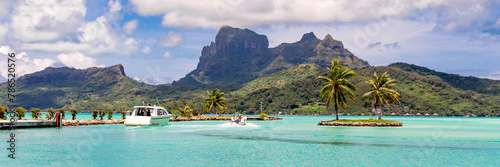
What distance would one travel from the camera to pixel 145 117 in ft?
247

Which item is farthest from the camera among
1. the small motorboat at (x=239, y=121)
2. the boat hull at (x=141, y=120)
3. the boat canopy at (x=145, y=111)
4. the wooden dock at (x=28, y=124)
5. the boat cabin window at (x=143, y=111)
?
the small motorboat at (x=239, y=121)

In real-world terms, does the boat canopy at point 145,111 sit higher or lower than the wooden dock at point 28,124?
higher

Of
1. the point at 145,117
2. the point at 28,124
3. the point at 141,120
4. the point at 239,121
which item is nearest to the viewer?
the point at 28,124

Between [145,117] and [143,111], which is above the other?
[143,111]

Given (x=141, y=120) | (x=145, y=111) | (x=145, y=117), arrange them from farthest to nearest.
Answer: (x=145, y=111), (x=141, y=120), (x=145, y=117)

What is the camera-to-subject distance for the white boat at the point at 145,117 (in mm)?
75750

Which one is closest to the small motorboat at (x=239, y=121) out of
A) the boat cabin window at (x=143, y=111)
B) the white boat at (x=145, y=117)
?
the white boat at (x=145, y=117)

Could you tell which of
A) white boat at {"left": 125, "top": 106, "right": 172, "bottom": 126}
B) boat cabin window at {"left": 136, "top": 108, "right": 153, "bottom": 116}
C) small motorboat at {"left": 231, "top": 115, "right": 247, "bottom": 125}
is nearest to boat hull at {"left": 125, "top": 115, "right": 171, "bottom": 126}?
white boat at {"left": 125, "top": 106, "right": 172, "bottom": 126}

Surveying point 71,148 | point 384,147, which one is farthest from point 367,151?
point 71,148

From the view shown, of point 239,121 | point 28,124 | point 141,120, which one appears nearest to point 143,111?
point 141,120

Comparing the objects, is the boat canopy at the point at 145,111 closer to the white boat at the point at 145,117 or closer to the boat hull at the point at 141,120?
the white boat at the point at 145,117

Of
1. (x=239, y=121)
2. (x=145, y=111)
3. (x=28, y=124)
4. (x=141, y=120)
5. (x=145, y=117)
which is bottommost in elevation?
(x=239, y=121)

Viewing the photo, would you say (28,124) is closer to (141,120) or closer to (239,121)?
(141,120)

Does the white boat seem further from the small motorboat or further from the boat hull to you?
the small motorboat
